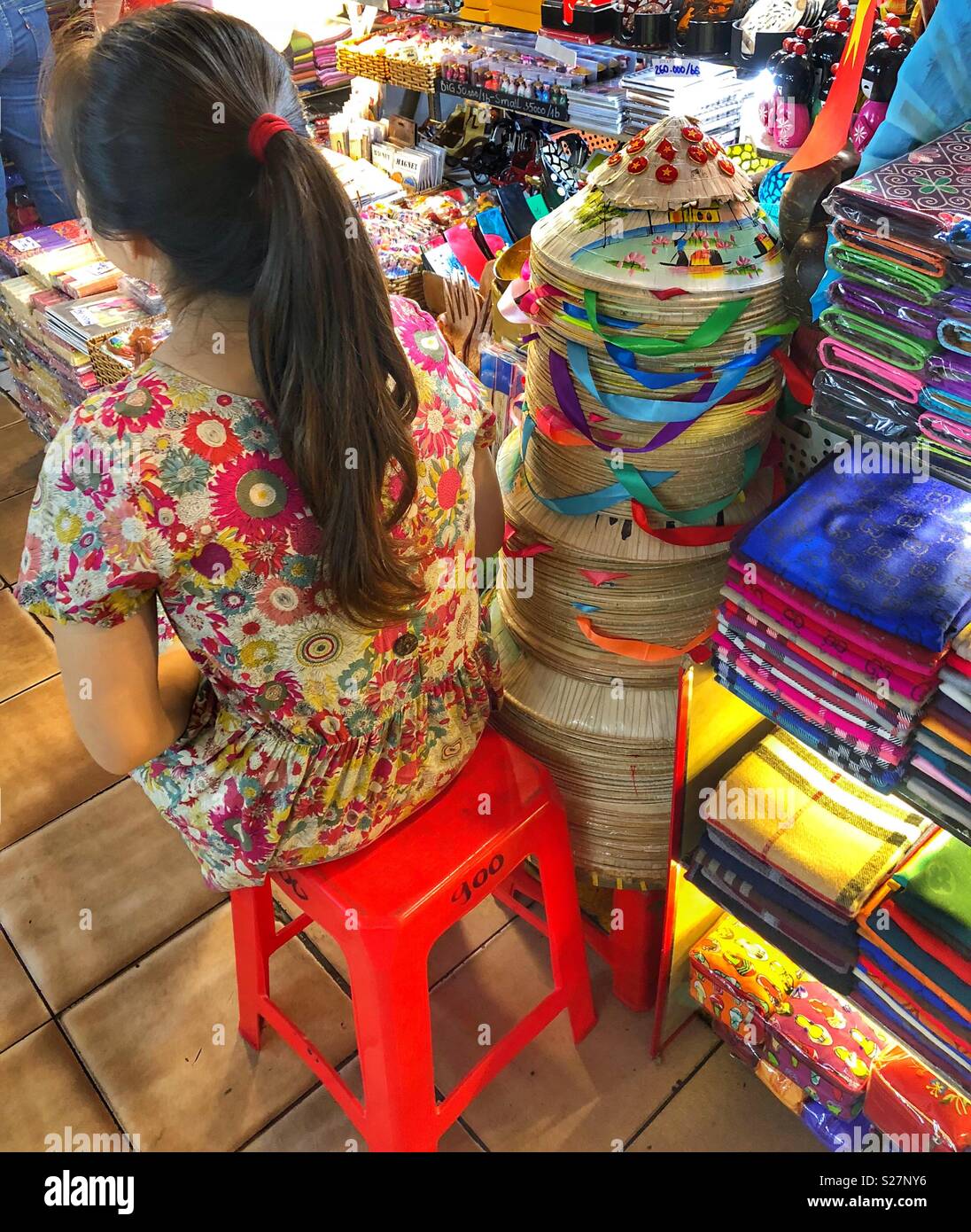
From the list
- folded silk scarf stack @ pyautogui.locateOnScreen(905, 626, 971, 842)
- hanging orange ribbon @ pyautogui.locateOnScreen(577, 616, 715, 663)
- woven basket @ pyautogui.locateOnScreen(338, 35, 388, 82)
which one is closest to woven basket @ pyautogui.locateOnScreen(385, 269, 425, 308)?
woven basket @ pyautogui.locateOnScreen(338, 35, 388, 82)

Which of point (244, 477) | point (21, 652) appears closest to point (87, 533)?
point (244, 477)

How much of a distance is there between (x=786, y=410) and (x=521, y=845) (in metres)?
0.80

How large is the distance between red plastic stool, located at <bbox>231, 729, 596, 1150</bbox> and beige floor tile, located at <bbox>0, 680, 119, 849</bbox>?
2.85 feet

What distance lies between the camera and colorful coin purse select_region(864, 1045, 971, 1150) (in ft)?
4.63

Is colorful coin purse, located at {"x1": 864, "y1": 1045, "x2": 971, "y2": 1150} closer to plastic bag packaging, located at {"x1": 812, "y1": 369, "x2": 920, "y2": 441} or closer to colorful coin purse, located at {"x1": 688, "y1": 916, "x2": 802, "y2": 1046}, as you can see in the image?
colorful coin purse, located at {"x1": 688, "y1": 916, "x2": 802, "y2": 1046}

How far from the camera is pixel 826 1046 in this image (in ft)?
5.21

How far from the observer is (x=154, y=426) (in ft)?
3.61

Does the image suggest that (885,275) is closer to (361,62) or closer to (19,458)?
(361,62)

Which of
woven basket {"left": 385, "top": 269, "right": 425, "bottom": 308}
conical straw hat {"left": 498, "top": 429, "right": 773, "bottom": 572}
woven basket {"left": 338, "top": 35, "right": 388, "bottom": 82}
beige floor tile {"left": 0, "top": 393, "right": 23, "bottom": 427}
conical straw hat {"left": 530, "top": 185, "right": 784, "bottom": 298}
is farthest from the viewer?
beige floor tile {"left": 0, "top": 393, "right": 23, "bottom": 427}

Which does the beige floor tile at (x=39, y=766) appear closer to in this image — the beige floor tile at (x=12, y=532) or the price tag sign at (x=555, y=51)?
the beige floor tile at (x=12, y=532)

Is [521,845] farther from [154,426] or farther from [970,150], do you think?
[970,150]

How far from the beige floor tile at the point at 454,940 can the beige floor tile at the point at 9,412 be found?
2.56 metres

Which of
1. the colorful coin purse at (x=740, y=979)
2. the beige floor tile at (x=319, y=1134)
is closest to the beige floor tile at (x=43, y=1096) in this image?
the beige floor tile at (x=319, y=1134)
